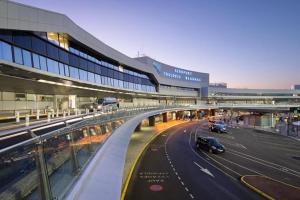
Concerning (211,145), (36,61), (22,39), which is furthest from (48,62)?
(211,145)

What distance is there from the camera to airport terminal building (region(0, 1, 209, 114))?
22.5 metres

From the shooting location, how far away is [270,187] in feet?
61.2

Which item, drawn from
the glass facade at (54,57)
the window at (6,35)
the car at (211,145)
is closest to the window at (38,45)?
the glass facade at (54,57)

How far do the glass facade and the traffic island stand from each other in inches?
1010

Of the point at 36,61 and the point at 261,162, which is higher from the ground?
the point at 36,61

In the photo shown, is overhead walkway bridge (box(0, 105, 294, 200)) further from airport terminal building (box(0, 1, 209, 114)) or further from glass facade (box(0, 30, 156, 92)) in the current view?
glass facade (box(0, 30, 156, 92))

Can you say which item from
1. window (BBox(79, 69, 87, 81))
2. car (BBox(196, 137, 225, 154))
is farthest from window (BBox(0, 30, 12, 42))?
car (BBox(196, 137, 225, 154))

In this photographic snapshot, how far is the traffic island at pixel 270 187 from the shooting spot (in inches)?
671

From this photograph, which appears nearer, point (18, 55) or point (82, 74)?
point (18, 55)

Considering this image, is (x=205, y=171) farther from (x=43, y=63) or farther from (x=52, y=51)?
(x=52, y=51)

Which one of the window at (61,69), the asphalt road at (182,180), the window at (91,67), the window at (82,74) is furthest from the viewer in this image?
the window at (91,67)

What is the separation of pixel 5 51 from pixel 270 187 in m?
27.4

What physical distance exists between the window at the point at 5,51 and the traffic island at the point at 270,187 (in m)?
25.3

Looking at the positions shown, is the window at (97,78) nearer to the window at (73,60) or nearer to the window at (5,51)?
the window at (73,60)
